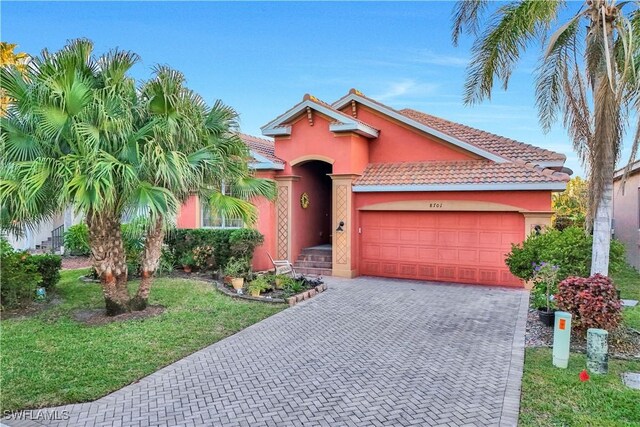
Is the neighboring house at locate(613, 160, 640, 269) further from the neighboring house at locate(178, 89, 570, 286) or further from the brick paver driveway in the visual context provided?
the brick paver driveway

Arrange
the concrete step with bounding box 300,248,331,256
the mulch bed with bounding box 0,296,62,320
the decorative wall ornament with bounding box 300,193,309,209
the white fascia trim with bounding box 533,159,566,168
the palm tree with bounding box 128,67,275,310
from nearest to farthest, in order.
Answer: the palm tree with bounding box 128,67,275,310, the mulch bed with bounding box 0,296,62,320, the white fascia trim with bounding box 533,159,566,168, the concrete step with bounding box 300,248,331,256, the decorative wall ornament with bounding box 300,193,309,209

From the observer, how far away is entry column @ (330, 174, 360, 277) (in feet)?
49.1

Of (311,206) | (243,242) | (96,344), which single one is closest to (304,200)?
(311,206)

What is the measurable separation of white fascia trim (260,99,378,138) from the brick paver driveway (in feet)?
22.9

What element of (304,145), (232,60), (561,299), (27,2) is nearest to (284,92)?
(232,60)

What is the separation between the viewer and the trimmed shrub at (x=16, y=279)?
32.3 feet

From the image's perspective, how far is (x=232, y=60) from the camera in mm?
18953

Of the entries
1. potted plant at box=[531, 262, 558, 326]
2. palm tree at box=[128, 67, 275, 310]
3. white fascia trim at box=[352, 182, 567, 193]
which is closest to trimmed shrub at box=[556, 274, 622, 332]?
potted plant at box=[531, 262, 558, 326]

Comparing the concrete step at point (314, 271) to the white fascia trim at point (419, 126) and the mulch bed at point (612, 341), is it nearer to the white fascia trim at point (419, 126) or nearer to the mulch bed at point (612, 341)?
the white fascia trim at point (419, 126)

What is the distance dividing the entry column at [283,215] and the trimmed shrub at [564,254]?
8.31m

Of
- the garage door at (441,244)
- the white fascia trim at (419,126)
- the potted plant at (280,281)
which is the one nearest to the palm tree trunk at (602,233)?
the garage door at (441,244)

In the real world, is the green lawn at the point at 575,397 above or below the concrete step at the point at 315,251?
below

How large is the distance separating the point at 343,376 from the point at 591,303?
4733 millimetres

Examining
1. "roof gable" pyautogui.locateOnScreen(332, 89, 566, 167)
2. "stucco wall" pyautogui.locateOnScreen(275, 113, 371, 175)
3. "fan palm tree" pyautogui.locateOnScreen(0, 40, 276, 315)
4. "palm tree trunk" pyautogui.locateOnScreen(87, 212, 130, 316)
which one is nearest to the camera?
"fan palm tree" pyautogui.locateOnScreen(0, 40, 276, 315)
